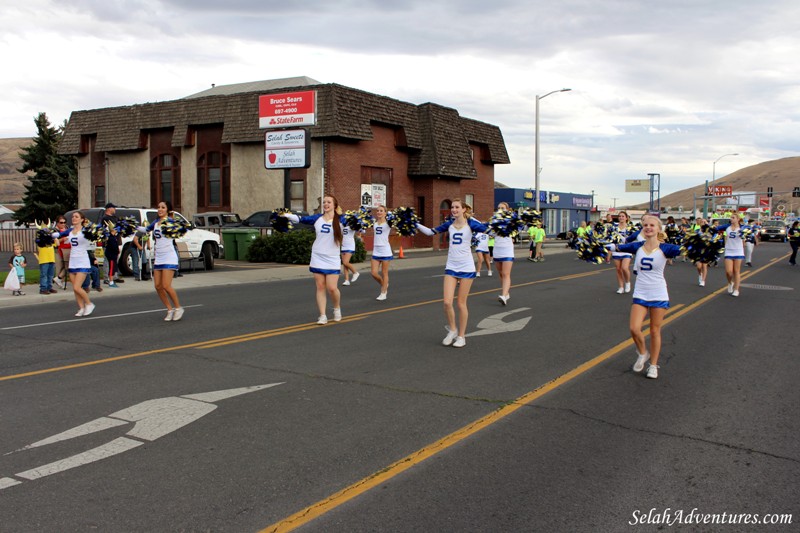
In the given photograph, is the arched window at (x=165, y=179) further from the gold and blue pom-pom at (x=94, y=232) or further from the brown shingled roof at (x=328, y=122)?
the gold and blue pom-pom at (x=94, y=232)

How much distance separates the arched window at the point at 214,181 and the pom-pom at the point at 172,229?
2282 cm

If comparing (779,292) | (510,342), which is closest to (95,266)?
(510,342)

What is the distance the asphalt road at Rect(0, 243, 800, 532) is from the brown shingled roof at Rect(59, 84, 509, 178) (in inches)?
808

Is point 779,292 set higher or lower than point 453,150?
lower

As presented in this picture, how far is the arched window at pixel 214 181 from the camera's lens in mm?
32938

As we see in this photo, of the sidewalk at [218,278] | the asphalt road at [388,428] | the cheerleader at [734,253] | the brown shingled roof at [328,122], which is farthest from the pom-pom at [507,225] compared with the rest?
the brown shingled roof at [328,122]

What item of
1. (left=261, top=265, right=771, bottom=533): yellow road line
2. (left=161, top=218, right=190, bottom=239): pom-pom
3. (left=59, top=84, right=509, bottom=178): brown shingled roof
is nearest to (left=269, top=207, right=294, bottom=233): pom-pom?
(left=161, top=218, right=190, bottom=239): pom-pom

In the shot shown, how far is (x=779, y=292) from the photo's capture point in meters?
16.0

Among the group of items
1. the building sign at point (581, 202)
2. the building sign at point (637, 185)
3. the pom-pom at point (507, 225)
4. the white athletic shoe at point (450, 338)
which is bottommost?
the white athletic shoe at point (450, 338)

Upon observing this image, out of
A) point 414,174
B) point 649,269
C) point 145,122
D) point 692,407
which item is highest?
point 145,122

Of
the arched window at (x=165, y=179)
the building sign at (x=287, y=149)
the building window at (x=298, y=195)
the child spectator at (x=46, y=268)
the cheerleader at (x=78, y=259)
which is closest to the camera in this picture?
the cheerleader at (x=78, y=259)

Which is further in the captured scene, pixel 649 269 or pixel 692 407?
pixel 649 269

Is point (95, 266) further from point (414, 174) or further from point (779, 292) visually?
point (414, 174)

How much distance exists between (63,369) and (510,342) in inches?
213
